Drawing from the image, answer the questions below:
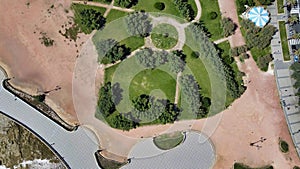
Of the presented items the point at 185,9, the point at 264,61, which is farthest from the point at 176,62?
the point at 264,61

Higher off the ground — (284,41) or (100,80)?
(284,41)

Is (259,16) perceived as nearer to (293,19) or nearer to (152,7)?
(293,19)

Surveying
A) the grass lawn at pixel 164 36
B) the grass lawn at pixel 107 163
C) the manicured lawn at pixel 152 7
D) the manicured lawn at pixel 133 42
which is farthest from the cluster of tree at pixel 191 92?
the grass lawn at pixel 107 163

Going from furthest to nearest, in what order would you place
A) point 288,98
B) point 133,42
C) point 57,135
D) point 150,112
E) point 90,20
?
point 133,42, point 288,98, point 90,20, point 150,112, point 57,135

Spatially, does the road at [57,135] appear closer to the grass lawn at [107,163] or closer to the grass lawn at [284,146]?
the grass lawn at [107,163]

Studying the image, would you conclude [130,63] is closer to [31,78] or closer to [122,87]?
[122,87]

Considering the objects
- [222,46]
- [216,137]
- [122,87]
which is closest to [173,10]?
[222,46]

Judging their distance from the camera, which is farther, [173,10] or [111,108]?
[173,10]
